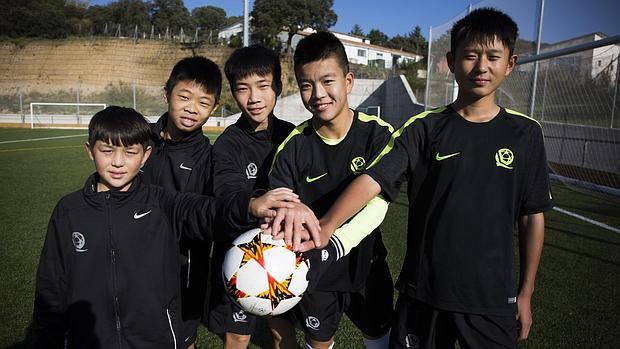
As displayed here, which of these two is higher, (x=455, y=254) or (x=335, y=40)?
(x=335, y=40)

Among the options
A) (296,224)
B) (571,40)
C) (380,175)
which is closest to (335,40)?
(380,175)

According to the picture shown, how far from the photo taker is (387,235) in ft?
17.9

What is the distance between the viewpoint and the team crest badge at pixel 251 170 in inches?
96.0

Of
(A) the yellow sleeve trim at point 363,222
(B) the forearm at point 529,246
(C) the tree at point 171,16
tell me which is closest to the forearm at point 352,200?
(A) the yellow sleeve trim at point 363,222

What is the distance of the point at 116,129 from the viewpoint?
6.37 ft

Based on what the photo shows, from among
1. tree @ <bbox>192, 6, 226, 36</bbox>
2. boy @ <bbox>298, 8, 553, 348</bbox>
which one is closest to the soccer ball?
boy @ <bbox>298, 8, 553, 348</bbox>

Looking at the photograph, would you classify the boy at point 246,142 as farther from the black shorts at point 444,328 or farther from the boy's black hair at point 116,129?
the black shorts at point 444,328

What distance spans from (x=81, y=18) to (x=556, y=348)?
70784 mm

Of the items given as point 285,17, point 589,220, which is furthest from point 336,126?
point 285,17

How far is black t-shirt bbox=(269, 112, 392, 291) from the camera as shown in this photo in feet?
7.04

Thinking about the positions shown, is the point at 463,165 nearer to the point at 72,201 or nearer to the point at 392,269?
the point at 72,201

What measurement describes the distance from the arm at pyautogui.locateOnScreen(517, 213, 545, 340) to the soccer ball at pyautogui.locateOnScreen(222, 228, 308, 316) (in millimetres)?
959

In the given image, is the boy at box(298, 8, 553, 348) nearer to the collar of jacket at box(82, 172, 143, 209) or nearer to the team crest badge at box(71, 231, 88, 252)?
the collar of jacket at box(82, 172, 143, 209)

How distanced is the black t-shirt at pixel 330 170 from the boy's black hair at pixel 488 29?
63 centimetres
